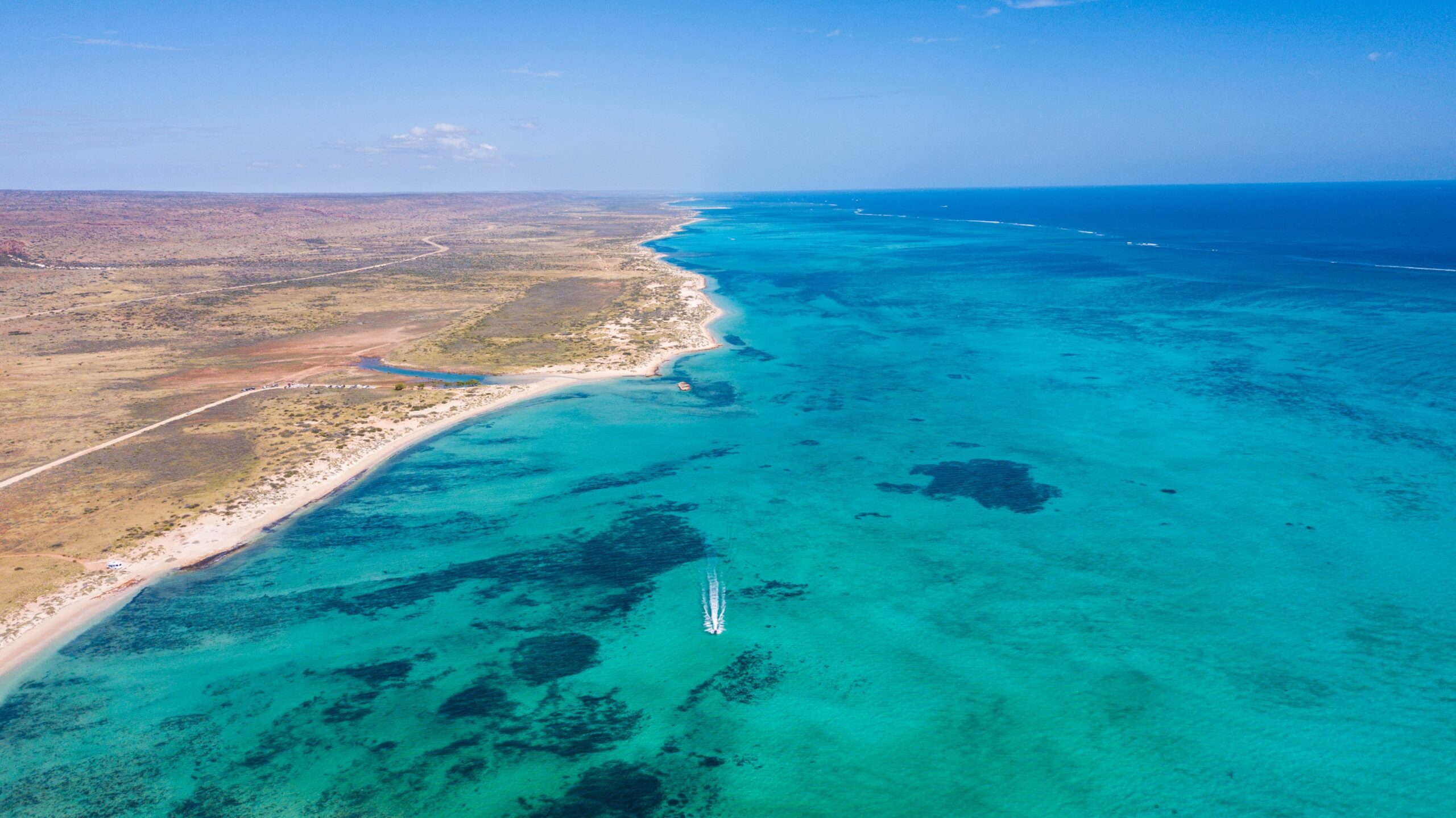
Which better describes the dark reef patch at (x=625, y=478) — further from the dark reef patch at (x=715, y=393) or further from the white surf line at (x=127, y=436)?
the white surf line at (x=127, y=436)

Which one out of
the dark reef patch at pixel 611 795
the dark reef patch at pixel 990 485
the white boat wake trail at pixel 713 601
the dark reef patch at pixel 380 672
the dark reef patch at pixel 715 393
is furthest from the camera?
the dark reef patch at pixel 715 393

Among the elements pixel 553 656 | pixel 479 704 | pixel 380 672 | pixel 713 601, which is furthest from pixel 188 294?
pixel 713 601

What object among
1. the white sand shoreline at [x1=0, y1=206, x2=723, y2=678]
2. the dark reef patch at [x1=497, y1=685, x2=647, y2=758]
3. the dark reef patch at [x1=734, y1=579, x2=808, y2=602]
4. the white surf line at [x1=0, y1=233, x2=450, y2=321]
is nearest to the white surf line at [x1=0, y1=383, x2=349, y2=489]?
the white sand shoreline at [x1=0, y1=206, x2=723, y2=678]

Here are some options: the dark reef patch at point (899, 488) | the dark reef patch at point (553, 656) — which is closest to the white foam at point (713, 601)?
the dark reef patch at point (553, 656)

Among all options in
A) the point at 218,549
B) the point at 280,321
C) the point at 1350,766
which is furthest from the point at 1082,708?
the point at 280,321

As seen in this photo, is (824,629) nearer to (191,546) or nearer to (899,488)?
(899,488)

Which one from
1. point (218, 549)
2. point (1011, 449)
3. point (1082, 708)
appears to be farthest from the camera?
point (1011, 449)

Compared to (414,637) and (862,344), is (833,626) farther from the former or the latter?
(862,344)
